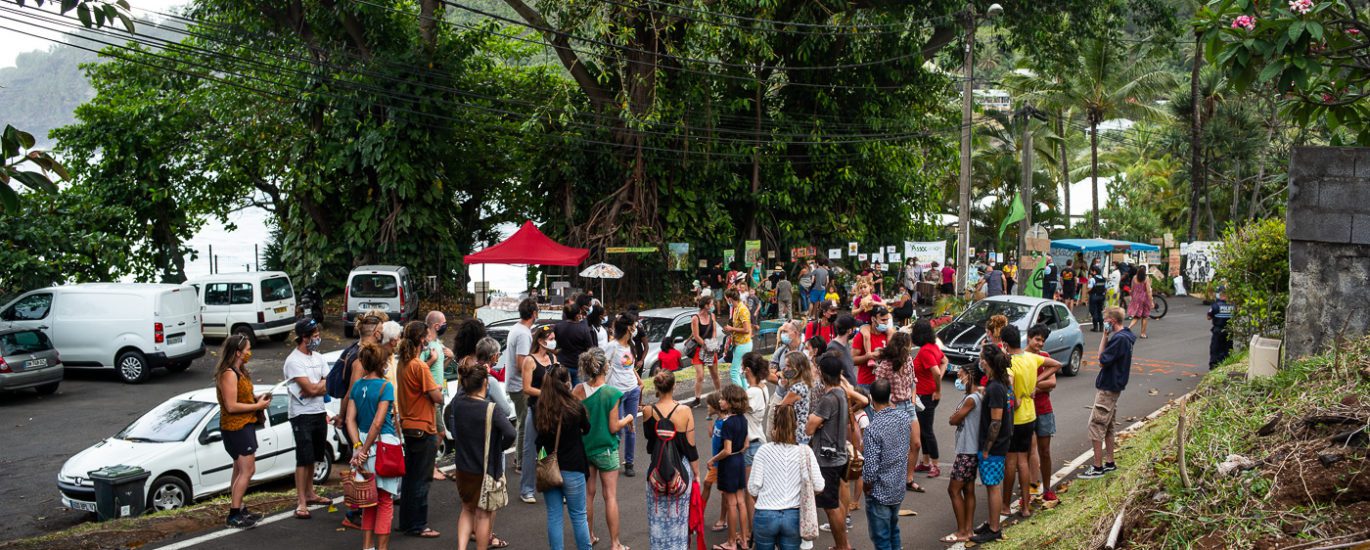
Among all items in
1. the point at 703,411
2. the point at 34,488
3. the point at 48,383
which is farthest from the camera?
the point at 48,383

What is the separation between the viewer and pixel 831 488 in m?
7.58

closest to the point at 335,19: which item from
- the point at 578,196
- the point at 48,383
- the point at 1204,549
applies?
the point at 578,196

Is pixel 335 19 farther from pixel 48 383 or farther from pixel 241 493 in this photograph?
pixel 241 493

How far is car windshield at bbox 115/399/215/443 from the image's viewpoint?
10398 mm

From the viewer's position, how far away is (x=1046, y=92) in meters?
39.2

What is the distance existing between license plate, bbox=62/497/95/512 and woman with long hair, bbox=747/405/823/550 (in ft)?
22.5

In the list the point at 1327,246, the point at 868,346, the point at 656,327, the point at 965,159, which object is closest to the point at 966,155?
the point at 965,159

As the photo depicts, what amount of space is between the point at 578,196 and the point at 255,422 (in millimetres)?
20550

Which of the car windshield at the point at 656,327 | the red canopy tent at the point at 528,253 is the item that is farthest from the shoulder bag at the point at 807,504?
the red canopy tent at the point at 528,253

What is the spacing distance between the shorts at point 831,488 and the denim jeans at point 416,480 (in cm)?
317

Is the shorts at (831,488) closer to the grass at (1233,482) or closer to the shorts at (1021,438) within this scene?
the grass at (1233,482)

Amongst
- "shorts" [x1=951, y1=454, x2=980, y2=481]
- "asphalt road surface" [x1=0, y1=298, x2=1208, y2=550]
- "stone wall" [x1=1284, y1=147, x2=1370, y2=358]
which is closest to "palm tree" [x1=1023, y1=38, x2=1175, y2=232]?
"asphalt road surface" [x1=0, y1=298, x2=1208, y2=550]

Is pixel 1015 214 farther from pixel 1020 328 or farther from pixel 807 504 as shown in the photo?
pixel 807 504

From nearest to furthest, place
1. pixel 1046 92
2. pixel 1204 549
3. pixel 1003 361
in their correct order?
1. pixel 1204 549
2. pixel 1003 361
3. pixel 1046 92
